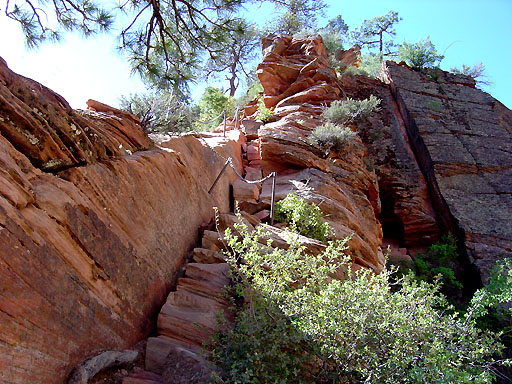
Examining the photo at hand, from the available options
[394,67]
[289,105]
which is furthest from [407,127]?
[289,105]

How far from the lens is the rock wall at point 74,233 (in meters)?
3.15

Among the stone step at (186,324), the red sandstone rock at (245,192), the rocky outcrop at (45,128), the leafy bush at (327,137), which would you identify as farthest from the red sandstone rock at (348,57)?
the stone step at (186,324)

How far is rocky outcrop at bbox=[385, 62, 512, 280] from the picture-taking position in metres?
11.9

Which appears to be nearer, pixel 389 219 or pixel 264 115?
pixel 264 115

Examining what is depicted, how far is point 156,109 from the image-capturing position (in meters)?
7.00

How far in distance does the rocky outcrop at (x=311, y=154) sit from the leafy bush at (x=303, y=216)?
0.56 m

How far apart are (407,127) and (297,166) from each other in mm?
8497

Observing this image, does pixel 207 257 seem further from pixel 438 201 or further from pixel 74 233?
pixel 438 201

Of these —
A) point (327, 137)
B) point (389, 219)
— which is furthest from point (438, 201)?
point (327, 137)

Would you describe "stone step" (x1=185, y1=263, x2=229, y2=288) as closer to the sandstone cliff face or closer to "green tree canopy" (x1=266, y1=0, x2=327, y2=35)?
the sandstone cliff face

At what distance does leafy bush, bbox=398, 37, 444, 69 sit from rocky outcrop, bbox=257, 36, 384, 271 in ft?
22.2

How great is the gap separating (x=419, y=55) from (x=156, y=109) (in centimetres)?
1687

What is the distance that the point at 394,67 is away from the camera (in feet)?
61.1

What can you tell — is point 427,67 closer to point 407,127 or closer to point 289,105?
point 407,127
